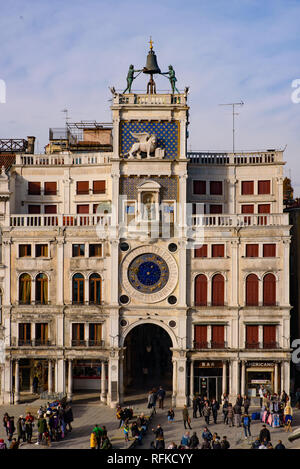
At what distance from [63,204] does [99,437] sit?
2703 cm

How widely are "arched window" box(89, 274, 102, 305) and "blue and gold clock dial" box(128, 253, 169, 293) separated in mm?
2726

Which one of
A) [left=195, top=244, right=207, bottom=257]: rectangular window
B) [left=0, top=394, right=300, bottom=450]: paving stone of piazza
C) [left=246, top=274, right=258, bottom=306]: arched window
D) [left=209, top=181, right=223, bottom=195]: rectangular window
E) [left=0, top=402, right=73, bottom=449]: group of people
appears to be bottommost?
[left=0, top=394, right=300, bottom=450]: paving stone of piazza

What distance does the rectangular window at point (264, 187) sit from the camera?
64.7 metres

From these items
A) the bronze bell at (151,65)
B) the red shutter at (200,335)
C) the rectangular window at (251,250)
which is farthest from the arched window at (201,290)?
the bronze bell at (151,65)

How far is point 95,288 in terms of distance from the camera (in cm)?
5972

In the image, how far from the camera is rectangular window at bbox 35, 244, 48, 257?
6003 cm

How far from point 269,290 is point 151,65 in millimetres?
23504

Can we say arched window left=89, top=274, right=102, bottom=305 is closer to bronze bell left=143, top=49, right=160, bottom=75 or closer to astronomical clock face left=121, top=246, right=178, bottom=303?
astronomical clock face left=121, top=246, right=178, bottom=303

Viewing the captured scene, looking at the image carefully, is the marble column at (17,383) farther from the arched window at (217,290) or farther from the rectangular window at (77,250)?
the arched window at (217,290)

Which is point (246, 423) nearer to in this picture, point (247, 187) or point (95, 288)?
point (95, 288)

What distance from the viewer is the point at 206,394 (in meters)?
58.5

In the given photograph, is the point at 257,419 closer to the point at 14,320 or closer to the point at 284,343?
the point at 284,343

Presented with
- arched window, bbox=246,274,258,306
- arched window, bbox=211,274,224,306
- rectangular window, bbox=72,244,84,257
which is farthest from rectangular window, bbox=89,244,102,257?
arched window, bbox=246,274,258,306
